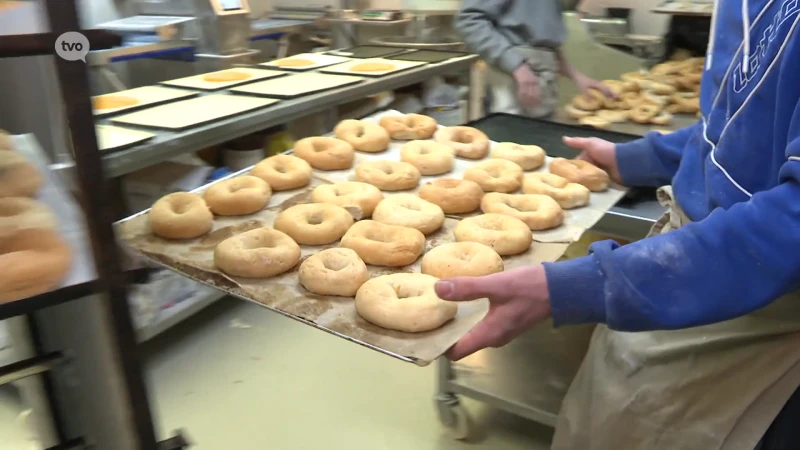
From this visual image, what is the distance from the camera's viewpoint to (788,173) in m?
0.73

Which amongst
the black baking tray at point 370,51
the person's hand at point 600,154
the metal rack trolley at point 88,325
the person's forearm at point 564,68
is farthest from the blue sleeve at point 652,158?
the black baking tray at point 370,51

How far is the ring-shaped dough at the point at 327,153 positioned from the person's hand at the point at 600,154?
23.4 inches

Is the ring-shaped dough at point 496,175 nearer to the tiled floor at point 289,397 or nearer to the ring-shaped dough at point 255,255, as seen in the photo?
the ring-shaped dough at point 255,255

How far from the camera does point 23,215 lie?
746 mm

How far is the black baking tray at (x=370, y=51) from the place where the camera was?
2.95 metres

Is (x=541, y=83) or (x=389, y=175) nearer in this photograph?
(x=389, y=175)

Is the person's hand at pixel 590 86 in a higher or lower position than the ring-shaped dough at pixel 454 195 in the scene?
higher

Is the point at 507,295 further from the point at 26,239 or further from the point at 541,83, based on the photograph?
the point at 541,83

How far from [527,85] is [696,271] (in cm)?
152

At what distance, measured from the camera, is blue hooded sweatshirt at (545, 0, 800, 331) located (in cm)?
75

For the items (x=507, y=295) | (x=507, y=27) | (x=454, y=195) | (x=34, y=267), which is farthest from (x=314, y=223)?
(x=507, y=27)

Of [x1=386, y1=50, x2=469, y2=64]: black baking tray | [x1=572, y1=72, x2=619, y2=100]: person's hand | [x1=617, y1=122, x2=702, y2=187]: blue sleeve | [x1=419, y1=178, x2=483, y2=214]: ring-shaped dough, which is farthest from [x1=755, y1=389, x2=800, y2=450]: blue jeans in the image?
[x1=386, y1=50, x2=469, y2=64]: black baking tray

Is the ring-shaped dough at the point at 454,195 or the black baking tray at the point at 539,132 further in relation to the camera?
the black baking tray at the point at 539,132

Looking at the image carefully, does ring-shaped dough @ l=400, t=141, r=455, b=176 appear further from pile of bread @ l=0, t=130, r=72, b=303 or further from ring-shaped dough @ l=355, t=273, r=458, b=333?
pile of bread @ l=0, t=130, r=72, b=303
